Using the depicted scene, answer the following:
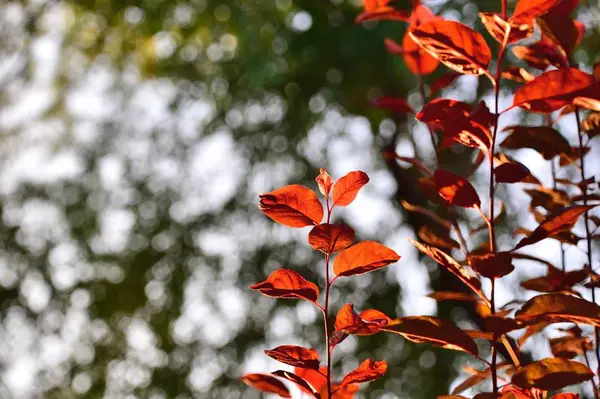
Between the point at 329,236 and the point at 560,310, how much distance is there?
173 millimetres

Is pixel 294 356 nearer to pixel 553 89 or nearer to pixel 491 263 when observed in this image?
pixel 491 263

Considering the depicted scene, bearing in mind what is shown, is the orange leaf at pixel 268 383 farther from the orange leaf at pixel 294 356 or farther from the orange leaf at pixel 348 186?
the orange leaf at pixel 348 186

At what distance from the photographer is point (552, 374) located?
46 cm

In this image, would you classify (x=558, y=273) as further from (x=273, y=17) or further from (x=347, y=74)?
(x=273, y=17)

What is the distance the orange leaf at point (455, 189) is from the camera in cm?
55

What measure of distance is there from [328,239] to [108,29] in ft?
14.6

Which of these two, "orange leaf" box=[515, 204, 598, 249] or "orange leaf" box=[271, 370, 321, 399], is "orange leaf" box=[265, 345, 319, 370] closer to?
"orange leaf" box=[271, 370, 321, 399]

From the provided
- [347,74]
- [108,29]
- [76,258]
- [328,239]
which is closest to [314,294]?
[328,239]

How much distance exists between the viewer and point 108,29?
456cm

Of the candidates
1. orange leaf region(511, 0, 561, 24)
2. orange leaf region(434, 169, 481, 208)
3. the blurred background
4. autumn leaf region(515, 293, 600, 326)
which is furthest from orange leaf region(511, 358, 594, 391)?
the blurred background

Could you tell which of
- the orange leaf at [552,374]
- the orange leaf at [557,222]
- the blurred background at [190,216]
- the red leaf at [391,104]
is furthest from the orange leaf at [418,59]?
the blurred background at [190,216]

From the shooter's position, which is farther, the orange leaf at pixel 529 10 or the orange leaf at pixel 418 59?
the orange leaf at pixel 418 59

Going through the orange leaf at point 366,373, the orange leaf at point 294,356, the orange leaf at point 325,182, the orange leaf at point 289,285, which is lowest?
the orange leaf at point 366,373

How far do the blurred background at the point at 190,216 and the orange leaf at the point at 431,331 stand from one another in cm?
275
